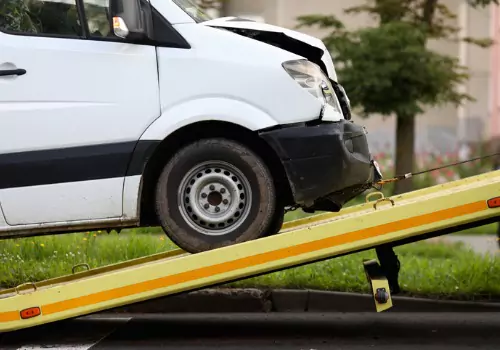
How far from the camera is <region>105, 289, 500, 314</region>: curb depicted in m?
7.02

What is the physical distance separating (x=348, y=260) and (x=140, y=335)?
2.45 m

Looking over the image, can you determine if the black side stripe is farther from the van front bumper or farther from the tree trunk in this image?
the tree trunk

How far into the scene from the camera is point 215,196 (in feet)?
18.1

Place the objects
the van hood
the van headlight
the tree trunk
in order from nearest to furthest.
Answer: the van headlight < the van hood < the tree trunk

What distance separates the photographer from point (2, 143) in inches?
214

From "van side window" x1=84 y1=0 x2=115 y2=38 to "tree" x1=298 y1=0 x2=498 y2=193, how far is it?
8152mm

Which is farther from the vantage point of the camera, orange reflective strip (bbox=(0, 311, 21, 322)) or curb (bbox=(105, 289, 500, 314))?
curb (bbox=(105, 289, 500, 314))

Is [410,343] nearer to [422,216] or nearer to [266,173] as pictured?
[422,216]

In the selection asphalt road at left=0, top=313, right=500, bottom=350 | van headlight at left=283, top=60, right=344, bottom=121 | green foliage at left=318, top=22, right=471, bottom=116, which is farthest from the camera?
green foliage at left=318, top=22, right=471, bottom=116

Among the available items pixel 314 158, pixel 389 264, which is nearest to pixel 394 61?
pixel 389 264

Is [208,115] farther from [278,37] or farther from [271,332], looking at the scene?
[271,332]

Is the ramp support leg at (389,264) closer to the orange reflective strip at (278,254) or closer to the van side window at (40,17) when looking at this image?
the orange reflective strip at (278,254)

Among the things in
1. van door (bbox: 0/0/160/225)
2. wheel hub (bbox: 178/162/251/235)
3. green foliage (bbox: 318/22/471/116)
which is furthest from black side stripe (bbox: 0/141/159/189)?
green foliage (bbox: 318/22/471/116)

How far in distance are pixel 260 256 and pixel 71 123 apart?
1417mm
